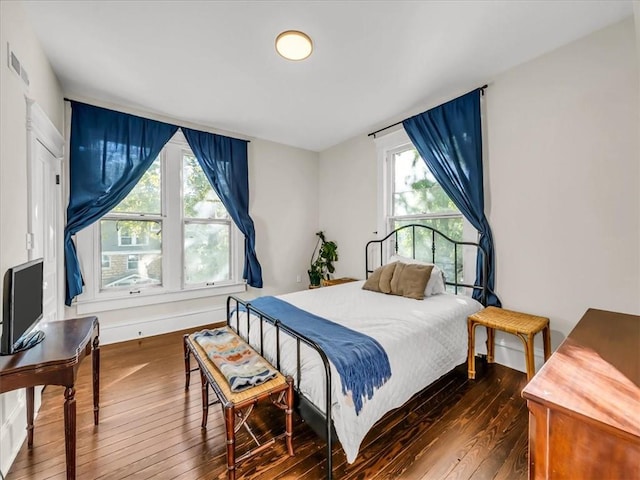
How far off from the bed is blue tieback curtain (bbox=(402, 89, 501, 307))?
181mm

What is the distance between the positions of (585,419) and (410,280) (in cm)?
197

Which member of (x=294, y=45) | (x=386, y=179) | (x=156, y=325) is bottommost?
(x=156, y=325)

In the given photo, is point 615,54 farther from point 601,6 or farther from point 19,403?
point 19,403

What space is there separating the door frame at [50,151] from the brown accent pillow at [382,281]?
2.81 metres

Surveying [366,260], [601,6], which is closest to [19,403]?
[366,260]

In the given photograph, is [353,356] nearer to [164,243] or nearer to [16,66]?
[16,66]

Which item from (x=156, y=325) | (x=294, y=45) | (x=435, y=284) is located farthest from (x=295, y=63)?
(x=156, y=325)

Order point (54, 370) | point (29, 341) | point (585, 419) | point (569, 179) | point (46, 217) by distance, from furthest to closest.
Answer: point (46, 217) → point (569, 179) → point (29, 341) → point (54, 370) → point (585, 419)

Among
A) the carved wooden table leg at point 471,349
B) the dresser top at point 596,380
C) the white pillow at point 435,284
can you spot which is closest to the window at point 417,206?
the white pillow at point 435,284

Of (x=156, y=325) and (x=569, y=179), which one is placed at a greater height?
(x=569, y=179)

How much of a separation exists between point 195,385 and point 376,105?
334 cm

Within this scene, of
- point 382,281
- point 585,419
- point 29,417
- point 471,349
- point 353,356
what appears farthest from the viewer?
point 382,281

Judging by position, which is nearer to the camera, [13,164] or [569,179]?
[13,164]

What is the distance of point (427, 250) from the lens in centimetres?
324
